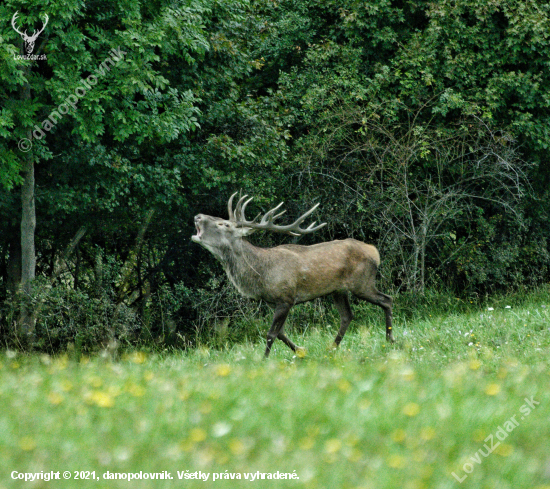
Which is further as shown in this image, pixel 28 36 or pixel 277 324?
pixel 28 36

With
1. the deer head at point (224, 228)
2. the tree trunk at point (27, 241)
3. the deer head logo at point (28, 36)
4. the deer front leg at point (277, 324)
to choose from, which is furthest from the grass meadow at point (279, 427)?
the tree trunk at point (27, 241)

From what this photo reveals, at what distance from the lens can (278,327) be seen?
8.51 meters

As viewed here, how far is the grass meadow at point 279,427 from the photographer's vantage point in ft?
10.8

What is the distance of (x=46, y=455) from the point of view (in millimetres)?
3486

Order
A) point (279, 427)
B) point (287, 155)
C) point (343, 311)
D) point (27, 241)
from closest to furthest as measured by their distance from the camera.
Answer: point (279, 427) < point (343, 311) < point (27, 241) < point (287, 155)

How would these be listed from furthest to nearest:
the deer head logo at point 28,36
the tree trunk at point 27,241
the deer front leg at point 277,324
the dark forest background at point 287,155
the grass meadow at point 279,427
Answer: the dark forest background at point 287,155
the tree trunk at point 27,241
the deer head logo at point 28,36
the deer front leg at point 277,324
the grass meadow at point 279,427

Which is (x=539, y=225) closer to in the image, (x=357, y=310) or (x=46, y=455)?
(x=357, y=310)

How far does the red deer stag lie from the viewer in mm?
8672

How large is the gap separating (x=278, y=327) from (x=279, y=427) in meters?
4.55

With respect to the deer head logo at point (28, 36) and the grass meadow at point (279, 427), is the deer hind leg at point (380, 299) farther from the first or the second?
the deer head logo at point (28, 36)

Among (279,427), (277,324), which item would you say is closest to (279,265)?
(277,324)

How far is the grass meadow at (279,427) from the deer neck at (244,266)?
2664 mm

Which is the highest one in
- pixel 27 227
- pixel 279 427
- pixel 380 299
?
pixel 279 427

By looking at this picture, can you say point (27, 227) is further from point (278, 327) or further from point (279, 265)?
point (278, 327)
